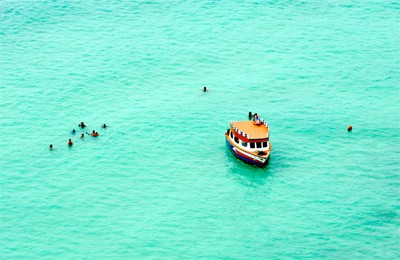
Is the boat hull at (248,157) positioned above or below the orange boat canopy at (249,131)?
below

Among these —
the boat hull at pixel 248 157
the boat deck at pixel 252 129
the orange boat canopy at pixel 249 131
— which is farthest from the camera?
the boat deck at pixel 252 129

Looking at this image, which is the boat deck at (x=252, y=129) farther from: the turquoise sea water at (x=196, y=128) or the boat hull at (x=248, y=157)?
the turquoise sea water at (x=196, y=128)

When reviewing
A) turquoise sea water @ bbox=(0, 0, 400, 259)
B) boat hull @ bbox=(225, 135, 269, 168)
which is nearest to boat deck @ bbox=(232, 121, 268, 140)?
boat hull @ bbox=(225, 135, 269, 168)

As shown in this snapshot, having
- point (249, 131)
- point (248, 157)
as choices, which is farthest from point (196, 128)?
point (248, 157)

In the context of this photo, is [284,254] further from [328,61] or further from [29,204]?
[328,61]

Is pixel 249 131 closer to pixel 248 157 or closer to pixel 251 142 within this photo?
pixel 251 142

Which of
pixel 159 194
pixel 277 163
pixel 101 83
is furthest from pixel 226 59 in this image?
pixel 159 194

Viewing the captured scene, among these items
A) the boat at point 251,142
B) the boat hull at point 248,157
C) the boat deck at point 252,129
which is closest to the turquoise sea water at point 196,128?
the boat hull at point 248,157
